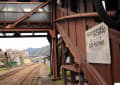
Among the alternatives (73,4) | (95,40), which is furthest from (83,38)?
(73,4)

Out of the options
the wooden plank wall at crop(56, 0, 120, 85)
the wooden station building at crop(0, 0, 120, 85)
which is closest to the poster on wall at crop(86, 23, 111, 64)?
the wooden station building at crop(0, 0, 120, 85)

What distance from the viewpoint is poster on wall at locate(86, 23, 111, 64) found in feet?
11.8

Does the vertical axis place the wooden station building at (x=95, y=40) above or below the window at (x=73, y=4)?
below

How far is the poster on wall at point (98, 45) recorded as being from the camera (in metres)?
3.60

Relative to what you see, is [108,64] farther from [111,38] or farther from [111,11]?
[111,11]

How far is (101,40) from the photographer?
3809mm

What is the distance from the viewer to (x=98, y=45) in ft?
13.0

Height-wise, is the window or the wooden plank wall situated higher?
the window

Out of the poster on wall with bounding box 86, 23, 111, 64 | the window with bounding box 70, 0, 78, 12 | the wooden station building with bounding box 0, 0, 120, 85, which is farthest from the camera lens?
the window with bounding box 70, 0, 78, 12

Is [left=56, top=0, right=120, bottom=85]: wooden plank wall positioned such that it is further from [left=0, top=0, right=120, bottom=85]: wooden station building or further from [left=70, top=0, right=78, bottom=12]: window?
[left=70, top=0, right=78, bottom=12]: window

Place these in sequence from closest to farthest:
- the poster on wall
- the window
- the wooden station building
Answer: the wooden station building, the poster on wall, the window

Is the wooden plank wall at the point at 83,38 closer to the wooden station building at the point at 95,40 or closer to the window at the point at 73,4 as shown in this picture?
the wooden station building at the point at 95,40

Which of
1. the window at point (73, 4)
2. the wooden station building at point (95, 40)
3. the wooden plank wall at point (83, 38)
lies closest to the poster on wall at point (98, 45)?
the wooden station building at point (95, 40)

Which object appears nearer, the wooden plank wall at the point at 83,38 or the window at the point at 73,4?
the wooden plank wall at the point at 83,38
